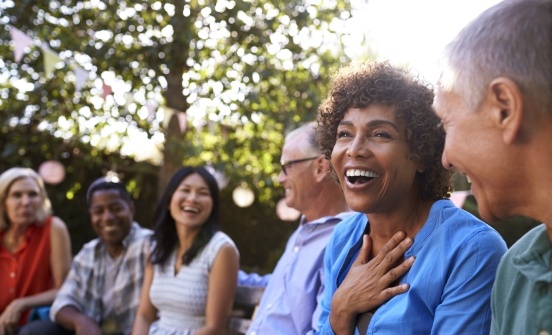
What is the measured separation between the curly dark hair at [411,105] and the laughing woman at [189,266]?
171cm

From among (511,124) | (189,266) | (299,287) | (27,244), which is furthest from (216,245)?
(511,124)

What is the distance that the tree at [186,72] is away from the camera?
670 cm

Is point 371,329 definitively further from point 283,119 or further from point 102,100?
point 102,100

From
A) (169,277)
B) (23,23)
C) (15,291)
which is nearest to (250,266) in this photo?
(23,23)

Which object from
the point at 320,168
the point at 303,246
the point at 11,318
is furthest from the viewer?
the point at 11,318

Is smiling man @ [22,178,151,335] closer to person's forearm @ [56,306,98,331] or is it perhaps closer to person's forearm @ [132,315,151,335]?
person's forearm @ [56,306,98,331]

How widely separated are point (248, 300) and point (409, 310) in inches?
85.6

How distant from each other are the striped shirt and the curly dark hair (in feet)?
7.91

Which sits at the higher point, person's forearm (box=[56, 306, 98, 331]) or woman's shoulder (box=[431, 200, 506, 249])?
woman's shoulder (box=[431, 200, 506, 249])

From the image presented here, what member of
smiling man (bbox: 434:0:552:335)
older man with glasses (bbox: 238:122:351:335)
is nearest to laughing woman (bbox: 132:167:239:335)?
older man with glasses (bbox: 238:122:351:335)

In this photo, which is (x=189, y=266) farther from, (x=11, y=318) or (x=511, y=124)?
(x=511, y=124)

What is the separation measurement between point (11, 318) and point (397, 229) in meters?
3.10

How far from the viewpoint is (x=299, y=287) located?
10.2ft

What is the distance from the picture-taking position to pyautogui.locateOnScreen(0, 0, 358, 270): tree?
264 inches
